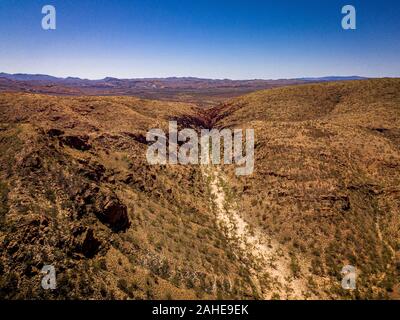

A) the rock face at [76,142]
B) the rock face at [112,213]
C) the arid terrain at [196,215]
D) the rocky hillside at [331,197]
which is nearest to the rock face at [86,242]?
the arid terrain at [196,215]

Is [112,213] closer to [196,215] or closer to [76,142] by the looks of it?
[196,215]

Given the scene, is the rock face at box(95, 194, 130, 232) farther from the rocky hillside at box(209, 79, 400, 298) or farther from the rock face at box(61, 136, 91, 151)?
the rocky hillside at box(209, 79, 400, 298)

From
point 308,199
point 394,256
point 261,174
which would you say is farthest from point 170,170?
point 394,256

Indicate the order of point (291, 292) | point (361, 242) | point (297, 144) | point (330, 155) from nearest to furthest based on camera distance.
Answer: point (291, 292) → point (361, 242) → point (330, 155) → point (297, 144)

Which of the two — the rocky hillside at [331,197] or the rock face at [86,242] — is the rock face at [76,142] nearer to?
the rock face at [86,242]

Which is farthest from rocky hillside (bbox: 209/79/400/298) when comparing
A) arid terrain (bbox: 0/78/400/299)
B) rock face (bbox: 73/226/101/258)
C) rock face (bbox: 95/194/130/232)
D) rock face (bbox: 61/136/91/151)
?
rock face (bbox: 61/136/91/151)

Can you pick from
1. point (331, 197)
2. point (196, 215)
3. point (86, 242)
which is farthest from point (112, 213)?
point (331, 197)

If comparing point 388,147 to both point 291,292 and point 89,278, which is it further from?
point 89,278
